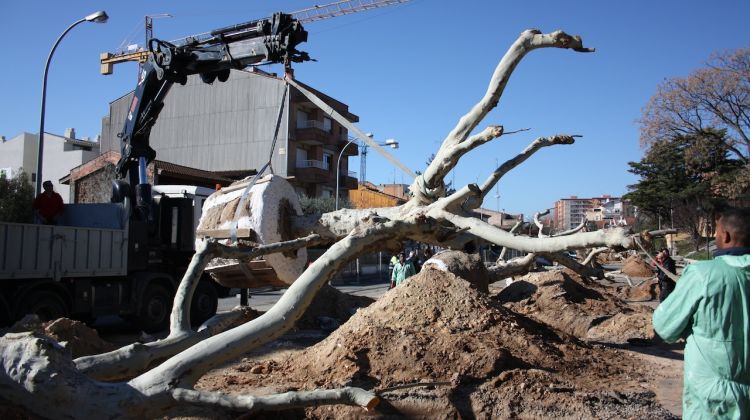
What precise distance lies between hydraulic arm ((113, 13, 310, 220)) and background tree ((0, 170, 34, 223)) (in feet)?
63.8

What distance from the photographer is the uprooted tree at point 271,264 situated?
3.40 metres

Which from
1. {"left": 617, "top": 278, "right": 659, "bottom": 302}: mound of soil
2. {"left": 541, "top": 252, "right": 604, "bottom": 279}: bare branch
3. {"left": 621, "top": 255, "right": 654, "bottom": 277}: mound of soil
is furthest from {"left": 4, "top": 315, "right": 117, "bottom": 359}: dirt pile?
{"left": 621, "top": 255, "right": 654, "bottom": 277}: mound of soil

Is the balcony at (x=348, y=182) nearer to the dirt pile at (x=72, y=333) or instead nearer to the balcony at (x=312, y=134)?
the balcony at (x=312, y=134)

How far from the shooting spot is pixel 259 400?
3.62 meters

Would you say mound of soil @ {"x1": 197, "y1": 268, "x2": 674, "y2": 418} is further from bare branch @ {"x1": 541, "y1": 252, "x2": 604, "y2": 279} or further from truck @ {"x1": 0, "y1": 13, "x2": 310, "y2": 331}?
truck @ {"x1": 0, "y1": 13, "x2": 310, "y2": 331}

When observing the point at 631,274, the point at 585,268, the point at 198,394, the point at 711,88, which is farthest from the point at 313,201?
the point at 198,394

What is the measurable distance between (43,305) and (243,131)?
1367 inches

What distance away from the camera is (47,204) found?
1127 centimetres

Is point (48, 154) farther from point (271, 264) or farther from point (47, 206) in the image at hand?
point (271, 264)

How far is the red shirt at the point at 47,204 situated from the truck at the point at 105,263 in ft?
0.95

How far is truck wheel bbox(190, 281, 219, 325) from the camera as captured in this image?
12.6 metres

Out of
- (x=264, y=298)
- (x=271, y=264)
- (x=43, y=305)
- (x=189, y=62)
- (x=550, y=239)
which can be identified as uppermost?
(x=189, y=62)

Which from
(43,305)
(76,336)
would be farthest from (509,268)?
(43,305)

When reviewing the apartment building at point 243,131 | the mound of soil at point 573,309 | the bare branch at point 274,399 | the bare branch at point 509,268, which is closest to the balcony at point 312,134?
the apartment building at point 243,131
